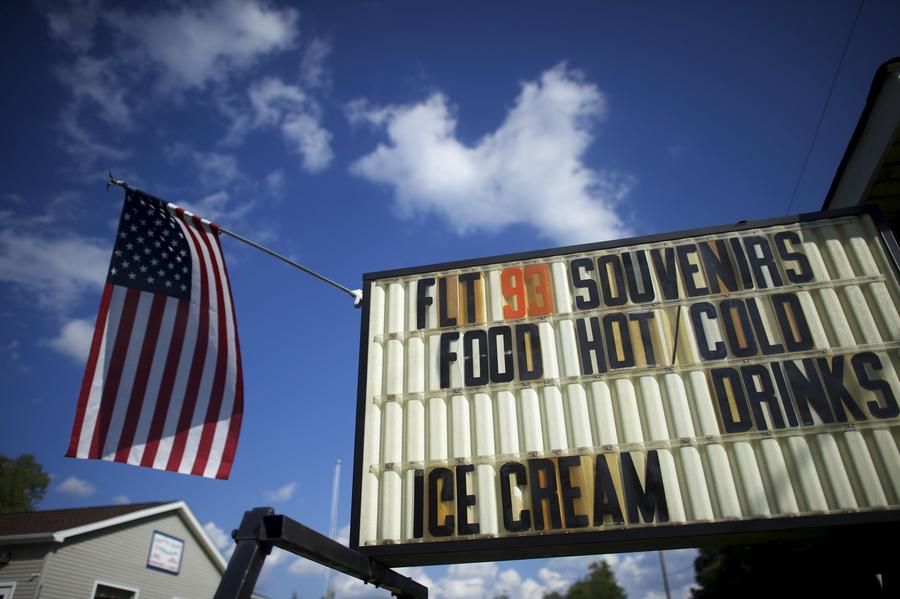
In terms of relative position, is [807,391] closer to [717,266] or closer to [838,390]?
[838,390]

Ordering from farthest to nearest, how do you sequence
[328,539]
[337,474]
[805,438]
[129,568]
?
[337,474] < [129,568] < [805,438] < [328,539]

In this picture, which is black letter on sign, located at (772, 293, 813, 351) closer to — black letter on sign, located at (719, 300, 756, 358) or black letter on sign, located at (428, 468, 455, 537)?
black letter on sign, located at (719, 300, 756, 358)

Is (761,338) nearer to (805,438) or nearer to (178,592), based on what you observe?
(805,438)

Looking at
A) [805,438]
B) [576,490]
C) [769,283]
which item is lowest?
[576,490]

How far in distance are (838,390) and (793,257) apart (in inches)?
67.6

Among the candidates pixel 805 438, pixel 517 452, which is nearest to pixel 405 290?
pixel 517 452

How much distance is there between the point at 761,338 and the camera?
645cm

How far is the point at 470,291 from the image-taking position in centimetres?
752

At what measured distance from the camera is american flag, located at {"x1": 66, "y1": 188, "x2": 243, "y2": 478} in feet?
21.5

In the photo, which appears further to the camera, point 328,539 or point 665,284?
point 665,284

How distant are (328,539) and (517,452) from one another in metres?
2.15

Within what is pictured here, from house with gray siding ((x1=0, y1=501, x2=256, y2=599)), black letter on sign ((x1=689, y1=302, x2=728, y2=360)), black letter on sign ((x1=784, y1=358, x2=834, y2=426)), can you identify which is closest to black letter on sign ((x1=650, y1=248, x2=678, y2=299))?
black letter on sign ((x1=689, y1=302, x2=728, y2=360))

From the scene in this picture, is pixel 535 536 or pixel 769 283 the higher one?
pixel 769 283

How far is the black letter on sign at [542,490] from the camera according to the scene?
586cm
